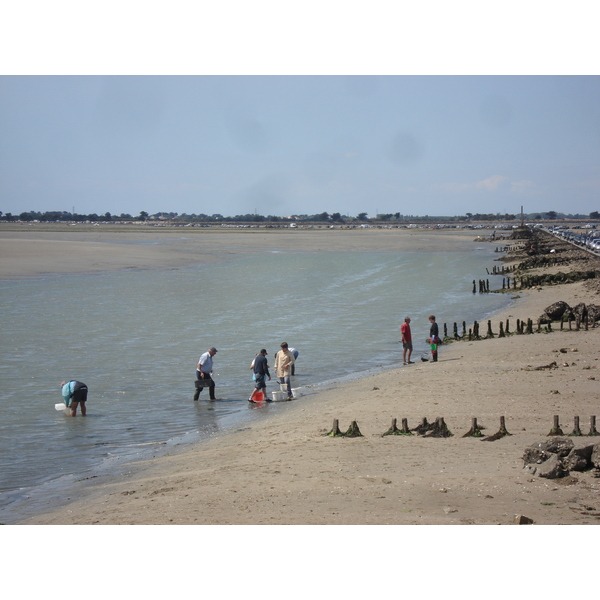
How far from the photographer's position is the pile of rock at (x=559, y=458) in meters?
8.89

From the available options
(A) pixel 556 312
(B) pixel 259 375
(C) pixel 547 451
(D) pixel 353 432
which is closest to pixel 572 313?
(A) pixel 556 312

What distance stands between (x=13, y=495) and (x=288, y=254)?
262 feet

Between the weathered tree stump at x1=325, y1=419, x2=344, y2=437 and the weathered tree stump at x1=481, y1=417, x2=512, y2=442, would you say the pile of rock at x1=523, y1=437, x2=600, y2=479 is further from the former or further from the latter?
the weathered tree stump at x1=325, y1=419, x2=344, y2=437

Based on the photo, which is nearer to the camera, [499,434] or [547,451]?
[547,451]

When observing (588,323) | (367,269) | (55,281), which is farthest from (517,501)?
(367,269)

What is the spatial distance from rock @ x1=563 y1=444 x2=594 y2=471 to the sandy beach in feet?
0.36

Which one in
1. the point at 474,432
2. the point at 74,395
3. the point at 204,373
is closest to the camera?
the point at 474,432

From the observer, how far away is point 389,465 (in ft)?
33.0

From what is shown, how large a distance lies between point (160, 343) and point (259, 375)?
10092 millimetres

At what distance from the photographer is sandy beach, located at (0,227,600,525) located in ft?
26.7

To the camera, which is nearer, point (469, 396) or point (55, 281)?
point (469, 396)

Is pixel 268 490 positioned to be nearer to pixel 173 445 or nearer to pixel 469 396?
pixel 173 445

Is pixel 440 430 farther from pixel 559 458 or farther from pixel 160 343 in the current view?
pixel 160 343

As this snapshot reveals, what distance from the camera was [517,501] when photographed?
26.6 feet
